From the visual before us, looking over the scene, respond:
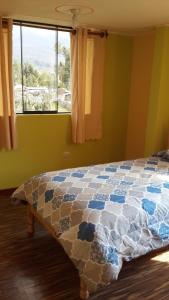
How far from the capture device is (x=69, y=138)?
410 centimetres

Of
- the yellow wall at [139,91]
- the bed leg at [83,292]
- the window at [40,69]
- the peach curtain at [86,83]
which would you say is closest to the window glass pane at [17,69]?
the window at [40,69]

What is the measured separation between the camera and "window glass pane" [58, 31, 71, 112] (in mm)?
3818

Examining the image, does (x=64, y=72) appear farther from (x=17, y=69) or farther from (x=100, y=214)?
(x=100, y=214)

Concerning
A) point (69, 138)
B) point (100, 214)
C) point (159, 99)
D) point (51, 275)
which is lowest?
point (51, 275)

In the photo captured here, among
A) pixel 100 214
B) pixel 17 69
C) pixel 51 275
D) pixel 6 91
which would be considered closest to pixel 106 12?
pixel 17 69

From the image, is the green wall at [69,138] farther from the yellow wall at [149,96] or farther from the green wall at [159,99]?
the green wall at [159,99]

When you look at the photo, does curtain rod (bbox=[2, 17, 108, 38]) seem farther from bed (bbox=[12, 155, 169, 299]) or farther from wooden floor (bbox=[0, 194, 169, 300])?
wooden floor (bbox=[0, 194, 169, 300])

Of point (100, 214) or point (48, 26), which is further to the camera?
point (48, 26)

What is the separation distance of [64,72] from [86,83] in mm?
356

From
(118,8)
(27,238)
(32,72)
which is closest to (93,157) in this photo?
(32,72)

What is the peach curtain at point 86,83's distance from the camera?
377 cm

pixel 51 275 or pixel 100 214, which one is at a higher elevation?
pixel 100 214

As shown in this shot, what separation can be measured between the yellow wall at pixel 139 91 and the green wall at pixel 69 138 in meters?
0.10

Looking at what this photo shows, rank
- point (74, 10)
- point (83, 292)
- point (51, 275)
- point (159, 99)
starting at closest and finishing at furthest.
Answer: point (83, 292)
point (51, 275)
point (74, 10)
point (159, 99)
